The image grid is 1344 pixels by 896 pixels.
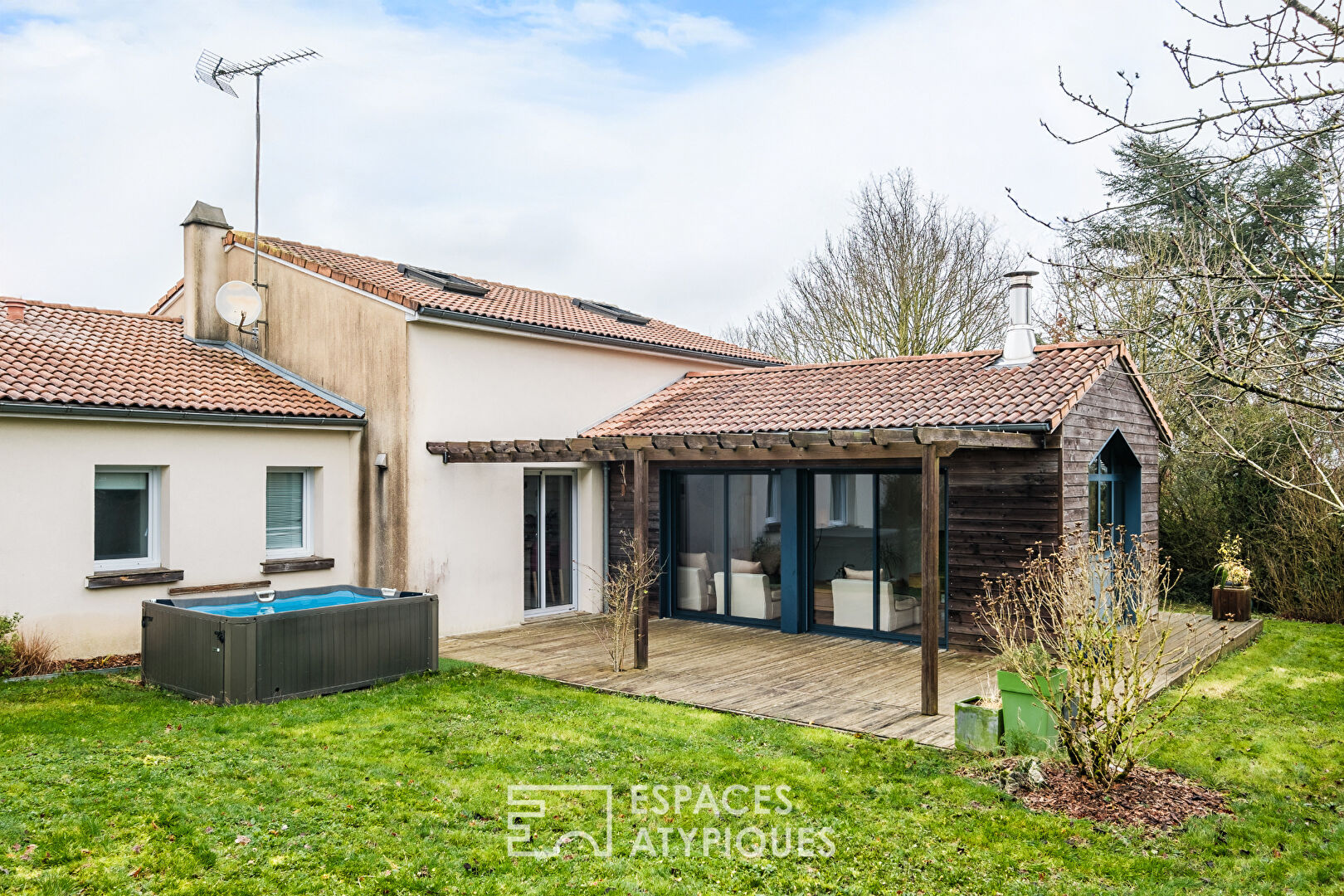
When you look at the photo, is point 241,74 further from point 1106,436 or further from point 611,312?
point 1106,436

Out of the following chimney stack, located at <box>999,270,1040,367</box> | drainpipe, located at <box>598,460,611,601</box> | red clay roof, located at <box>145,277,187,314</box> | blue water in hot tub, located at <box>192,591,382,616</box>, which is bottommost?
blue water in hot tub, located at <box>192,591,382,616</box>

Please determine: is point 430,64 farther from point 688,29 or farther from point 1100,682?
point 1100,682

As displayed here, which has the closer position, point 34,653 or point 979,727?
point 979,727

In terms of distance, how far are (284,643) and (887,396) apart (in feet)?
26.6

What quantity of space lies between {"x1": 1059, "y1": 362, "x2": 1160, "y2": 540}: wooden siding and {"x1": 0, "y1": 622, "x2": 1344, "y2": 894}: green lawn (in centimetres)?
285

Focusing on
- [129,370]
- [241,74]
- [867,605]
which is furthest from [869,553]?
[241,74]

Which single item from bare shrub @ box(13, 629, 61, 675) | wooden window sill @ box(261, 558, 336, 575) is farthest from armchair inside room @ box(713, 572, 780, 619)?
bare shrub @ box(13, 629, 61, 675)

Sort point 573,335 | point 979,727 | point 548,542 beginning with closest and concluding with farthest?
point 979,727
point 573,335
point 548,542

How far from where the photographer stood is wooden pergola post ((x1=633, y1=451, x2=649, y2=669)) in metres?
10.2

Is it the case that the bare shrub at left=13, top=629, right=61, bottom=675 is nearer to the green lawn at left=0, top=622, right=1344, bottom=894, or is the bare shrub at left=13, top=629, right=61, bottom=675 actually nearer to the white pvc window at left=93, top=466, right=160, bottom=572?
the green lawn at left=0, top=622, right=1344, bottom=894

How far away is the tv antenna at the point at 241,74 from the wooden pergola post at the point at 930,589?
1043 centimetres

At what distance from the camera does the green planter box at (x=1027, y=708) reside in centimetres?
682

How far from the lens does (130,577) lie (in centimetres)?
1038

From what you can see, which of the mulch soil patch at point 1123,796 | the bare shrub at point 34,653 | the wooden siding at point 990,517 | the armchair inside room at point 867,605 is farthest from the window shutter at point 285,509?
the mulch soil patch at point 1123,796
